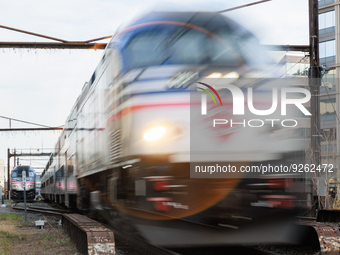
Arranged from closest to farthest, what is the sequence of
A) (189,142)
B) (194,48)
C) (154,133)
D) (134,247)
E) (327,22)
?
(189,142) → (154,133) → (194,48) → (134,247) → (327,22)

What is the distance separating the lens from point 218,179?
6.68 meters

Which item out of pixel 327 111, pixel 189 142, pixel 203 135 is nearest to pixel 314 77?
pixel 203 135

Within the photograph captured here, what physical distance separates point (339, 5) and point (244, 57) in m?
42.9

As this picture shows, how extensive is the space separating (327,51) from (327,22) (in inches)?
116

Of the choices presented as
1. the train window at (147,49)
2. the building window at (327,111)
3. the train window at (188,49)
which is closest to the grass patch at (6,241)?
the train window at (147,49)

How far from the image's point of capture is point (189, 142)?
6648mm

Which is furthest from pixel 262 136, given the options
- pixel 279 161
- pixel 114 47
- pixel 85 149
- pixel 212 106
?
pixel 85 149

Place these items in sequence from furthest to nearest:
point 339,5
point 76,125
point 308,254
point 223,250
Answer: point 339,5, point 76,125, point 223,250, point 308,254

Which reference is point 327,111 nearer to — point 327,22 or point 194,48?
point 327,22

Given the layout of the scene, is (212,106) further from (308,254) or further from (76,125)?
(76,125)

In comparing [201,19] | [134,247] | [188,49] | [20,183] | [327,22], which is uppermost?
[327,22]

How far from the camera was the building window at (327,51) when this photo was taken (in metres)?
47.4

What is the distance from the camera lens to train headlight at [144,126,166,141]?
6.79 m

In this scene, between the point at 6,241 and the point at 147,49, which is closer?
the point at 147,49
